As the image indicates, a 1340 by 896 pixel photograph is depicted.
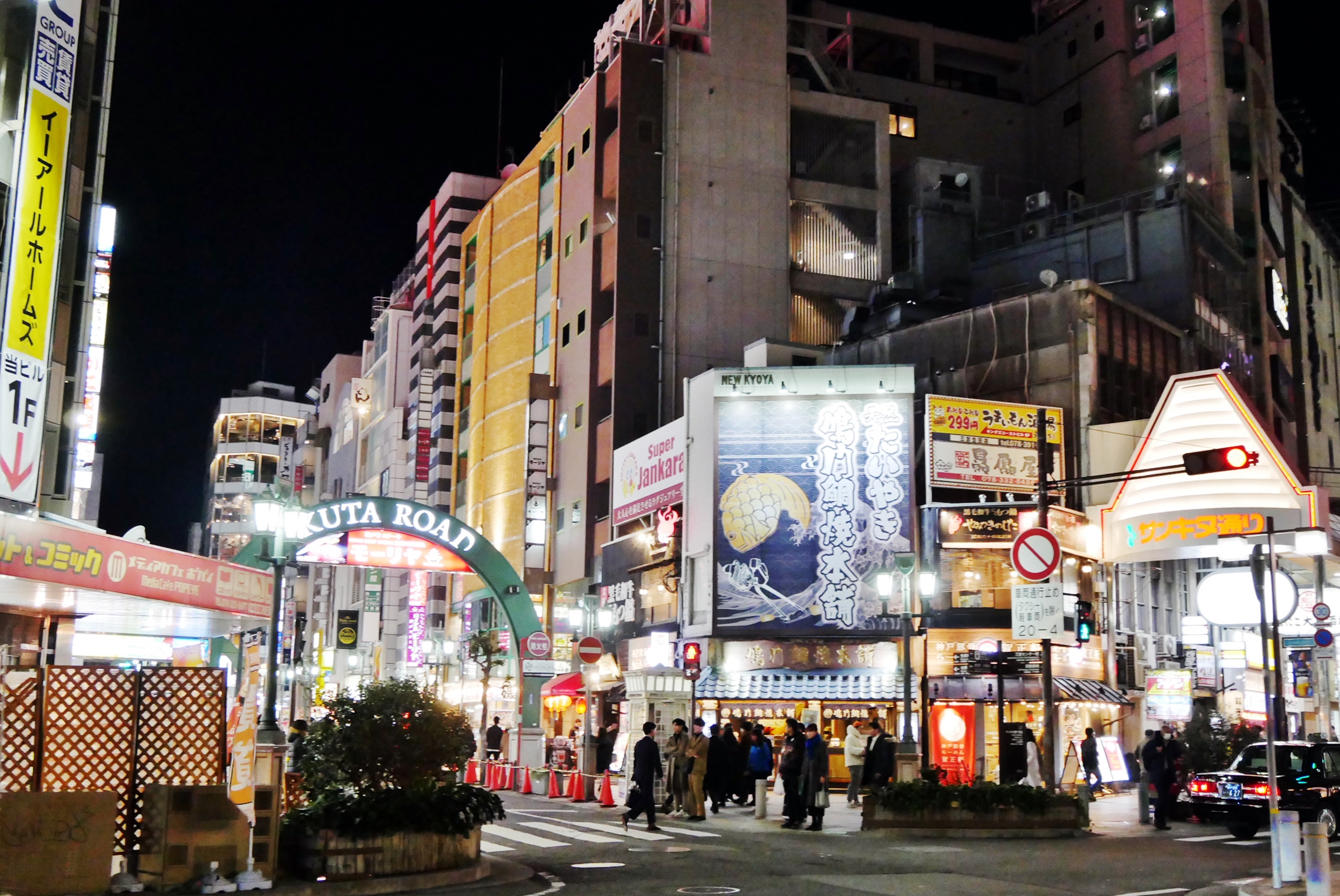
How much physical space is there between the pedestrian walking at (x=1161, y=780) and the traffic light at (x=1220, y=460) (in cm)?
575

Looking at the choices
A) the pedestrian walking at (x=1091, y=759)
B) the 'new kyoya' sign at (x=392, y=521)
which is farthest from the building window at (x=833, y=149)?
the pedestrian walking at (x=1091, y=759)

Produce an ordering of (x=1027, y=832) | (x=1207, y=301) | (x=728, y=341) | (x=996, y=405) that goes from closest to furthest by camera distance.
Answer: (x=1027, y=832) → (x=996, y=405) → (x=1207, y=301) → (x=728, y=341)

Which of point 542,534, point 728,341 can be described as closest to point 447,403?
point 542,534

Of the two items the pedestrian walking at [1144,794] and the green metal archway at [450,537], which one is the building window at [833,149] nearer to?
the green metal archway at [450,537]

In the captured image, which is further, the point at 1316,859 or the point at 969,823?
the point at 969,823

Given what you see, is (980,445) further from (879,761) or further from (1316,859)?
(1316,859)

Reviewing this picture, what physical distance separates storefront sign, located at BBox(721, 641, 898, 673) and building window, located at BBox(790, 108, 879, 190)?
26.6m

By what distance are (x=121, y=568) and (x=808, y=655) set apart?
20382mm

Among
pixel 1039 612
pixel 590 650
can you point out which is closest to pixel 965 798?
pixel 1039 612

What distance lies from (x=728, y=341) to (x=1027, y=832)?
34613 millimetres

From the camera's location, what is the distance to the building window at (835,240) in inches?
2207

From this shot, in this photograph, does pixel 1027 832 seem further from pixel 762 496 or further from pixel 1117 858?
pixel 762 496

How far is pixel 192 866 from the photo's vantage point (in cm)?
1289

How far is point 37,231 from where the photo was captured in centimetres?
2211
